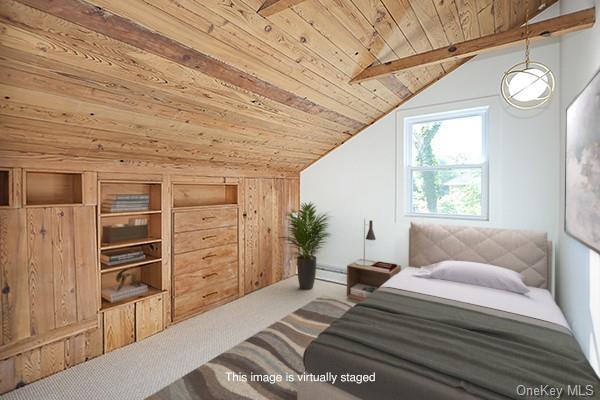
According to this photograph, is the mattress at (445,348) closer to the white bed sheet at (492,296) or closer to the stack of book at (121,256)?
the white bed sheet at (492,296)

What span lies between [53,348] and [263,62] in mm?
2605

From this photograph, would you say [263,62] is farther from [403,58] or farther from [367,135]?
[367,135]

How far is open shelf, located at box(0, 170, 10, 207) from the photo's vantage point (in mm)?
1912

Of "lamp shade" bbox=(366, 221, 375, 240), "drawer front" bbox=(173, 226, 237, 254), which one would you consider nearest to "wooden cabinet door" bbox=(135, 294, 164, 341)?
"drawer front" bbox=(173, 226, 237, 254)

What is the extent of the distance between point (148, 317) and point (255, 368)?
1186mm

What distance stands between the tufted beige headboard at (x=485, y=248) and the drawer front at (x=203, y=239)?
219 cm

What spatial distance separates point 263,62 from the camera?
6.75 ft

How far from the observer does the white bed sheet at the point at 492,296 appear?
2.01m

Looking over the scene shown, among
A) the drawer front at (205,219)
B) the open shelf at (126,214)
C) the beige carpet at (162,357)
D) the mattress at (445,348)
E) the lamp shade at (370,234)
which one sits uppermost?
the open shelf at (126,214)

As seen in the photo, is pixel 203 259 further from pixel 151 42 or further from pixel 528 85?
pixel 528 85

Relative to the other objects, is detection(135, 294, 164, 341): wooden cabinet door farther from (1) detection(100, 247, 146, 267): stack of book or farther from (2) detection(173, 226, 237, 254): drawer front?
(2) detection(173, 226, 237, 254): drawer front

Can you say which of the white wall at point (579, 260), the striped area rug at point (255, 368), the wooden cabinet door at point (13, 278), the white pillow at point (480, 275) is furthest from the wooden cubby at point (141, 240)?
the white wall at point (579, 260)

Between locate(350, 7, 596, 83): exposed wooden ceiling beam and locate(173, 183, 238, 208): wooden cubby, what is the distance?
2.02 metres

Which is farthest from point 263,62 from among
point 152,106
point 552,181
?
point 552,181
